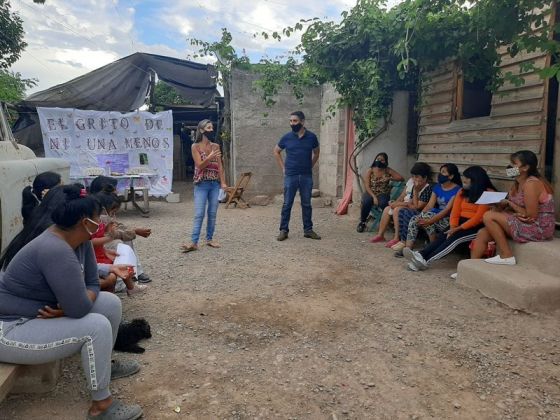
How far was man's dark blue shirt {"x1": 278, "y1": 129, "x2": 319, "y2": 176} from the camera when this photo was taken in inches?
232

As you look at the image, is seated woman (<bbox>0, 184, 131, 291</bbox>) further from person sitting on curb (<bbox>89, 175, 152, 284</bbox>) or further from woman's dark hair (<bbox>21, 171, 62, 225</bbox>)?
person sitting on curb (<bbox>89, 175, 152, 284</bbox>)

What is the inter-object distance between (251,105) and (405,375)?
8.28m

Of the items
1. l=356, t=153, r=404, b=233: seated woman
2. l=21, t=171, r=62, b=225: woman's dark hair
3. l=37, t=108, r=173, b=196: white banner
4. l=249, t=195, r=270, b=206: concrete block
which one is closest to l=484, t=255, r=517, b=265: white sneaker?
l=356, t=153, r=404, b=233: seated woman

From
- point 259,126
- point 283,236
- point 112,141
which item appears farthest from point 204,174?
point 112,141

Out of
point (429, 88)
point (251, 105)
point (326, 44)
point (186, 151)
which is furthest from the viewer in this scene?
point (186, 151)

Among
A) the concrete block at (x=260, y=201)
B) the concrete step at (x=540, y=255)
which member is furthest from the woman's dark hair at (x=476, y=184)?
the concrete block at (x=260, y=201)

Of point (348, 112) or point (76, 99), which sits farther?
point (76, 99)

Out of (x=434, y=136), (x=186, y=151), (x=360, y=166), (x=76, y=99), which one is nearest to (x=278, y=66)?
(x=360, y=166)

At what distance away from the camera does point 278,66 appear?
8.12 m

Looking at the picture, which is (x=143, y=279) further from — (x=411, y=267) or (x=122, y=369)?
(x=411, y=267)

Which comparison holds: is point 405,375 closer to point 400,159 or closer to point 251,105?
point 400,159

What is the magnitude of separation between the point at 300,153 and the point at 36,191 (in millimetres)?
3477

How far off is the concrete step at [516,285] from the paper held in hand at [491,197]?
62 cm

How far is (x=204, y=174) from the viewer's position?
5.30m
